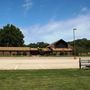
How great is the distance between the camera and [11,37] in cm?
15300

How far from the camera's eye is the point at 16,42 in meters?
154

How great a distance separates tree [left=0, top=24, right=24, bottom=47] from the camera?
15325 cm

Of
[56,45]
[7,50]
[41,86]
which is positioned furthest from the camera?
[56,45]

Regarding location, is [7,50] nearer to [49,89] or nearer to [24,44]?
[24,44]

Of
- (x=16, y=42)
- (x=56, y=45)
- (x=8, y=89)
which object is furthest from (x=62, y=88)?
(x=16, y=42)

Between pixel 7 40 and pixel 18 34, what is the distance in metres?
6.45

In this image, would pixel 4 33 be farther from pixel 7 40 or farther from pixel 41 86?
pixel 41 86

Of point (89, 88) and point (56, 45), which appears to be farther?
point (56, 45)

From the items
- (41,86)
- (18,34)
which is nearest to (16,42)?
(18,34)

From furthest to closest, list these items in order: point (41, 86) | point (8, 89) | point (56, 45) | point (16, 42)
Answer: point (16, 42), point (56, 45), point (41, 86), point (8, 89)

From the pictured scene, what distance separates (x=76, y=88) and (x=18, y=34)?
141851 mm

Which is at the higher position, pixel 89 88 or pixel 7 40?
pixel 7 40

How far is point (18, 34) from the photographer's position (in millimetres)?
155250

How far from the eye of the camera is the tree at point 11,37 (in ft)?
503
